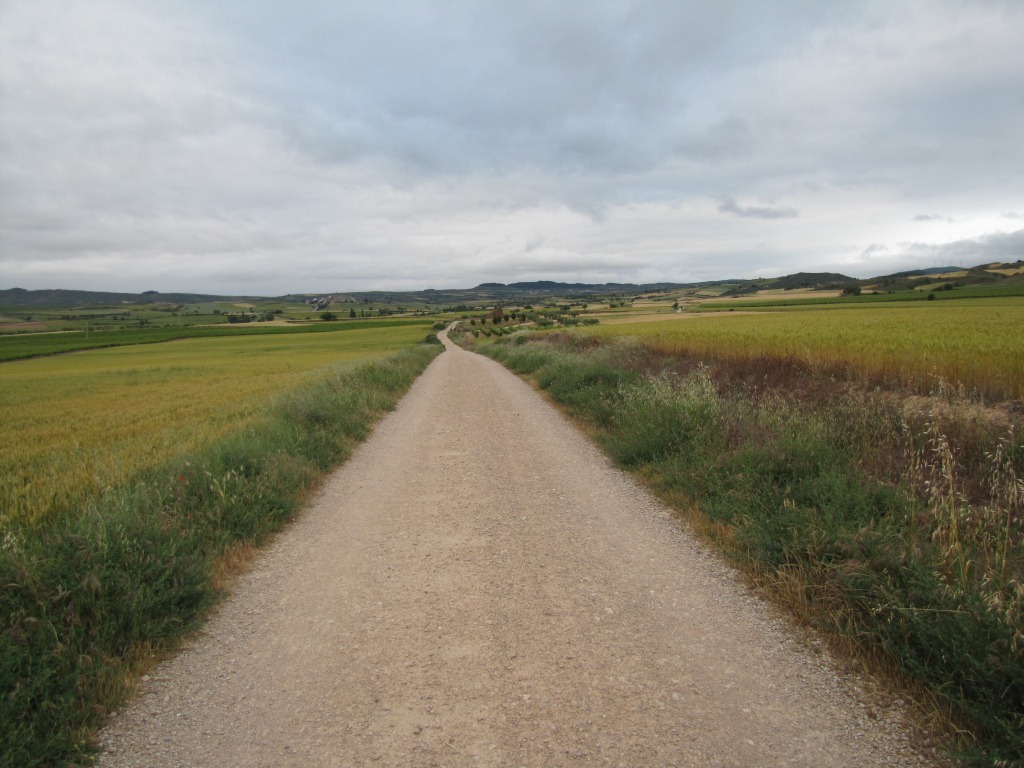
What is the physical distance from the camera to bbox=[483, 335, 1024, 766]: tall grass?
2990 mm

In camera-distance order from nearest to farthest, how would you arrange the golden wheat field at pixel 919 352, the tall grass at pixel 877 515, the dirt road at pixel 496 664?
the dirt road at pixel 496 664 < the tall grass at pixel 877 515 < the golden wheat field at pixel 919 352

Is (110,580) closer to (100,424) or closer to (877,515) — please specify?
(877,515)

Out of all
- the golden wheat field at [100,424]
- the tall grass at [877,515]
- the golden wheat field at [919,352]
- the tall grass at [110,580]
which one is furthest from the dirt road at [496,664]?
the golden wheat field at [919,352]

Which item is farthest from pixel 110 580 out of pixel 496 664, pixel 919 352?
pixel 919 352

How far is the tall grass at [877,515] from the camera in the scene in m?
2.99

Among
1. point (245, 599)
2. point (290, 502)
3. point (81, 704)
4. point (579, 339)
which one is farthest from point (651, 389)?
point (579, 339)

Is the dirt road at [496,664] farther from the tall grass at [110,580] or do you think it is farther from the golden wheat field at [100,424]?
the golden wheat field at [100,424]

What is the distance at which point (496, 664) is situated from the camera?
3414 millimetres

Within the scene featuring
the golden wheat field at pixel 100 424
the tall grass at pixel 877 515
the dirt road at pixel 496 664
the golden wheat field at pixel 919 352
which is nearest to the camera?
the dirt road at pixel 496 664

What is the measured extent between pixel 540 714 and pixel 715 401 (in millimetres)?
6756

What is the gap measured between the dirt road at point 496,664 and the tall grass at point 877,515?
0.42m

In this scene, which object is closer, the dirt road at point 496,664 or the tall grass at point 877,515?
the dirt road at point 496,664

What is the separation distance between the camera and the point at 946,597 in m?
3.34

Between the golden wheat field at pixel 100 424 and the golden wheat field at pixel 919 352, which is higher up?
the golden wheat field at pixel 919 352
